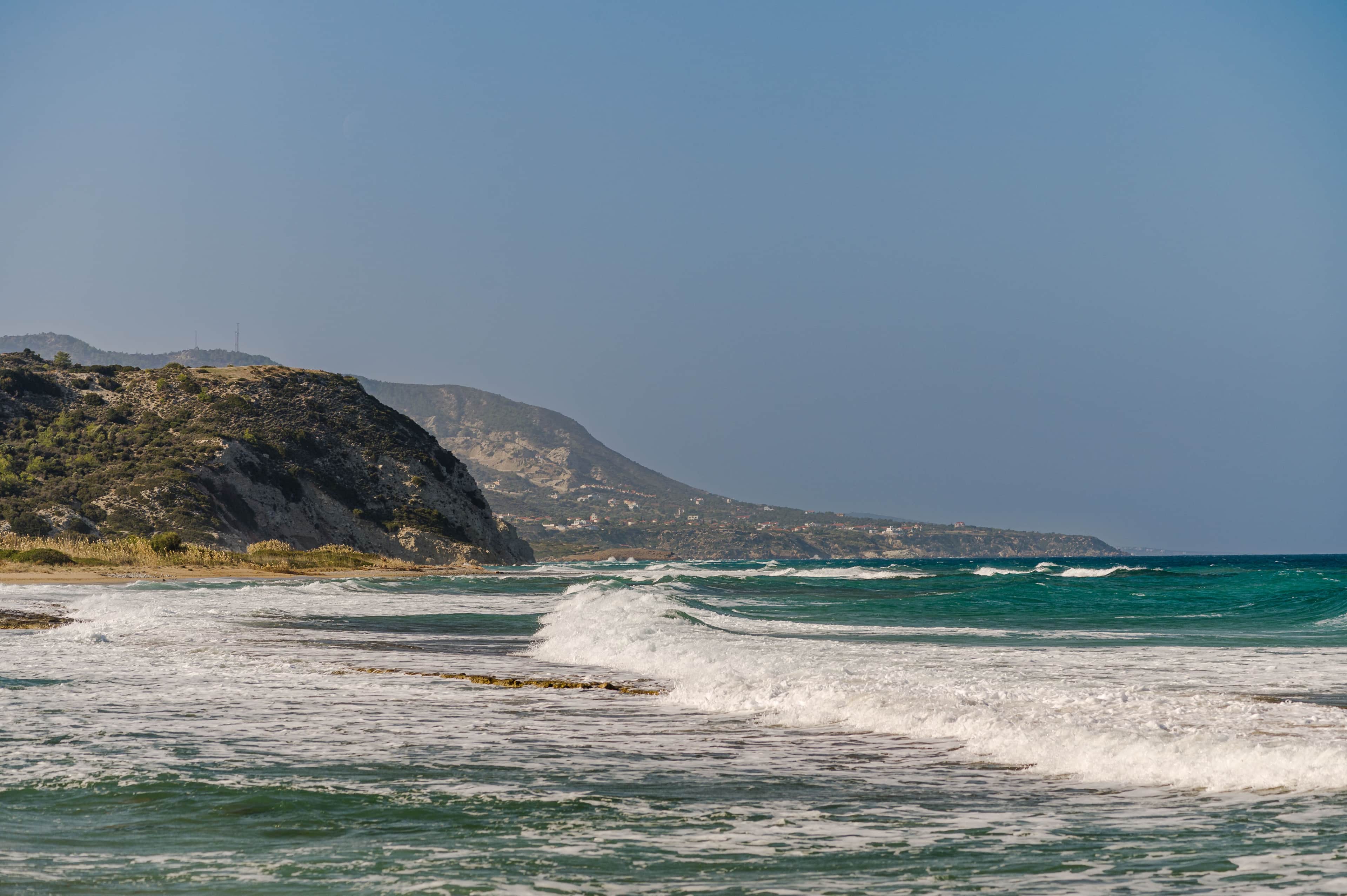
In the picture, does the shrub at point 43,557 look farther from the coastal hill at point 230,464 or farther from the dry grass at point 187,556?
the coastal hill at point 230,464

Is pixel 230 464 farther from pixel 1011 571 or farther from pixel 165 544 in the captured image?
pixel 1011 571

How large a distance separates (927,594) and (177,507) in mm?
61512

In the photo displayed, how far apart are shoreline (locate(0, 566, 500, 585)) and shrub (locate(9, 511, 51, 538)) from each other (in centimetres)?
2161

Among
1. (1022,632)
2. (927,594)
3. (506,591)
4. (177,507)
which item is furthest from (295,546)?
(1022,632)

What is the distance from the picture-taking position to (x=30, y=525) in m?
79.1

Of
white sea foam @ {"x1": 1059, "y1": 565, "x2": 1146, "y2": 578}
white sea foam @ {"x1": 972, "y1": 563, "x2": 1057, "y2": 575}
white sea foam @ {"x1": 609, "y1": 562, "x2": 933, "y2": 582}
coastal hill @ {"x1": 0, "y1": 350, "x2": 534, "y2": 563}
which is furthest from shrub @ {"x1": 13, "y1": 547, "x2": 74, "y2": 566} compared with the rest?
white sea foam @ {"x1": 1059, "y1": 565, "x2": 1146, "y2": 578}

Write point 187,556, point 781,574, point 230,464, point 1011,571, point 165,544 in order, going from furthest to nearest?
point 230,464, point 1011,571, point 781,574, point 165,544, point 187,556

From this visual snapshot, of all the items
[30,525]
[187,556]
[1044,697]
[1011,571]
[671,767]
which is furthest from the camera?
[1011,571]

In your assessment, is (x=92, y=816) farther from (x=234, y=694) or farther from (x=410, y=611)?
(x=410, y=611)

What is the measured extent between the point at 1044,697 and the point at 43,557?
56405 mm

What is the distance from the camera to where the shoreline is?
4866 cm

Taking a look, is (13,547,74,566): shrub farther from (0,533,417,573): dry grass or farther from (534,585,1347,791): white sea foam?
(534,585,1347,791): white sea foam

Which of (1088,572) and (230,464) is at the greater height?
(230,464)

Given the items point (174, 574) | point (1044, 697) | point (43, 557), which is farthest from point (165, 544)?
point (1044, 697)
